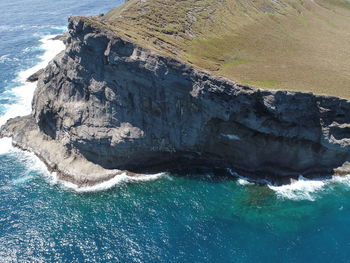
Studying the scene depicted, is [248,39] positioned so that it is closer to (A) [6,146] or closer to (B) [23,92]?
(A) [6,146]

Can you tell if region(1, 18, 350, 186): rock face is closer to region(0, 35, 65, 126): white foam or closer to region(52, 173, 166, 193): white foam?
region(52, 173, 166, 193): white foam

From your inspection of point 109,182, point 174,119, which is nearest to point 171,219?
point 109,182

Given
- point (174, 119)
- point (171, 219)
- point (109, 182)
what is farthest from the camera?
point (109, 182)

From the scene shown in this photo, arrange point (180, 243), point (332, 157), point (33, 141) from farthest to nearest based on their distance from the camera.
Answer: point (33, 141) < point (332, 157) < point (180, 243)

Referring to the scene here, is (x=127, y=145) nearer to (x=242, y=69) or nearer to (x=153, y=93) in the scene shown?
(x=153, y=93)

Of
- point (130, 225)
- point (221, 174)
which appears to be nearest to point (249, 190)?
point (221, 174)

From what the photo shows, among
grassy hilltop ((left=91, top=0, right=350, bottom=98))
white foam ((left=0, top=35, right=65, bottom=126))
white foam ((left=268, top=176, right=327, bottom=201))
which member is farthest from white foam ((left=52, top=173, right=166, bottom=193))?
white foam ((left=0, top=35, right=65, bottom=126))
